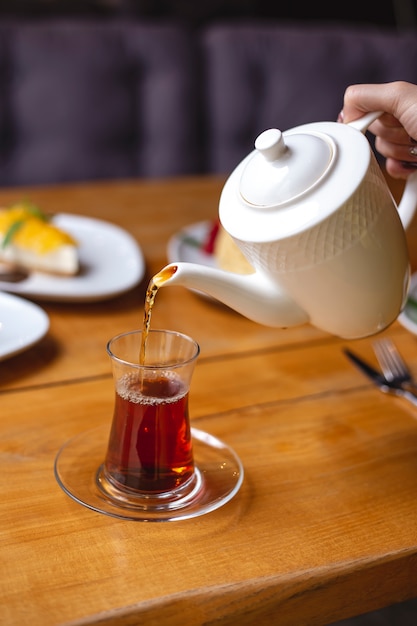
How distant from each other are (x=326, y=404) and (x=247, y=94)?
5.35 feet

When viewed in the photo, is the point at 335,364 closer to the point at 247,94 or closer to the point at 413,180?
the point at 413,180

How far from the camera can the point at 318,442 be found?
83cm

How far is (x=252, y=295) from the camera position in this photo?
0.72m

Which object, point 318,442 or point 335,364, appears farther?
point 335,364

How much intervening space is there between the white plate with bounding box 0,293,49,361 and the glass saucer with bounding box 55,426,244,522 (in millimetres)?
181

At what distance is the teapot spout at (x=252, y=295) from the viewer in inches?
27.5

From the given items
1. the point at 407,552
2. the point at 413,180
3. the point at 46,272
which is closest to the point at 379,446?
the point at 407,552

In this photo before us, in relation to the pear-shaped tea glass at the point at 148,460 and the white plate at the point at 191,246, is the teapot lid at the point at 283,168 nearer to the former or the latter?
the pear-shaped tea glass at the point at 148,460

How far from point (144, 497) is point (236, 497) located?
0.09 metres

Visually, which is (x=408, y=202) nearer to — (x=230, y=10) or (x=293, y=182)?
(x=293, y=182)

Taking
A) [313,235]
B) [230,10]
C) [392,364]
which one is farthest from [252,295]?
[230,10]

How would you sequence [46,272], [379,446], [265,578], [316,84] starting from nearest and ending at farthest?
[265,578]
[379,446]
[46,272]
[316,84]

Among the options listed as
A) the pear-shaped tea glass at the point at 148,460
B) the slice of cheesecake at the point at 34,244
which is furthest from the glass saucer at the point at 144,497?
the slice of cheesecake at the point at 34,244

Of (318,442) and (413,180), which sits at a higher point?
(413,180)
